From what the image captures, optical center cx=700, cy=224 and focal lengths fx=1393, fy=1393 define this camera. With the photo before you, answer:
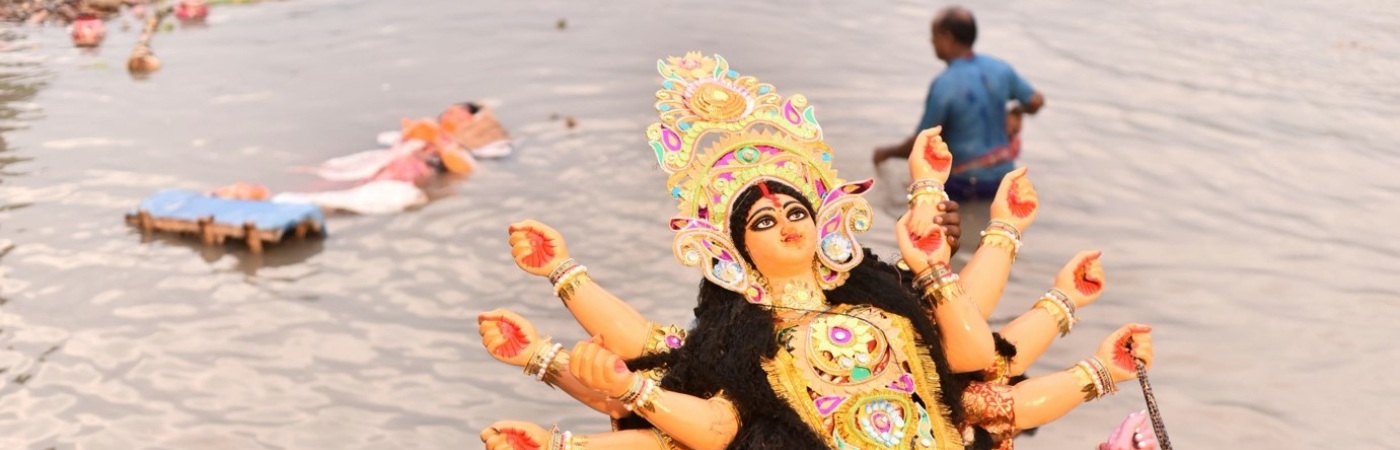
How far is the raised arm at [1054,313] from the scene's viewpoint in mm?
4227

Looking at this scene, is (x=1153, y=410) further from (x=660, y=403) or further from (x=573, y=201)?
(x=573, y=201)

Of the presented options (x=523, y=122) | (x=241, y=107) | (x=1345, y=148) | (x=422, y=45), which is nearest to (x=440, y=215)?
(x=523, y=122)

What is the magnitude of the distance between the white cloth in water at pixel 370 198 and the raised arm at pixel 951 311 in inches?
208

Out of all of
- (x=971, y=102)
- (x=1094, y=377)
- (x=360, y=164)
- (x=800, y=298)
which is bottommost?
(x=360, y=164)

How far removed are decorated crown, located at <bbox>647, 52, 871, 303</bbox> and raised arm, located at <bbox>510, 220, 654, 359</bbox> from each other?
27cm

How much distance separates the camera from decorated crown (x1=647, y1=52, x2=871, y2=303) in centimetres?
405

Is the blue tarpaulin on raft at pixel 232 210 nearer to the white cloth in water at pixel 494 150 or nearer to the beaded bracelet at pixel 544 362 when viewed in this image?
the white cloth in water at pixel 494 150

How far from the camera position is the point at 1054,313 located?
4.32 m

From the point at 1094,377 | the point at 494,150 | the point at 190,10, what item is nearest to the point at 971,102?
the point at 494,150

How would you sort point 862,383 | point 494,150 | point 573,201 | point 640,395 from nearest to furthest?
point 640,395
point 862,383
point 573,201
point 494,150

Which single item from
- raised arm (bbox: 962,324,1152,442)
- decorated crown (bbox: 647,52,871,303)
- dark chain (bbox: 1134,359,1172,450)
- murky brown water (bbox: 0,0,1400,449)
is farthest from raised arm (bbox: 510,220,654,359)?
murky brown water (bbox: 0,0,1400,449)

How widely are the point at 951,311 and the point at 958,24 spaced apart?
13.5ft

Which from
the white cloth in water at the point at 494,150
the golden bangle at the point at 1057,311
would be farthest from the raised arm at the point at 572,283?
the white cloth in water at the point at 494,150

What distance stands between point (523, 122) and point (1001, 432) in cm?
656
